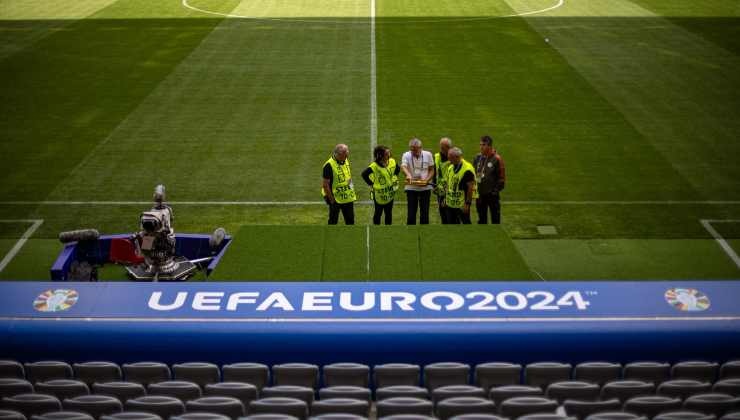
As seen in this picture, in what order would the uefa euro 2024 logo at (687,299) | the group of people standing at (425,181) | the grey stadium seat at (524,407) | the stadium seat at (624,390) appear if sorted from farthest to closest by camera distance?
1. the group of people standing at (425,181)
2. the uefa euro 2024 logo at (687,299)
3. the stadium seat at (624,390)
4. the grey stadium seat at (524,407)

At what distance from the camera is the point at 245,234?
1188 centimetres

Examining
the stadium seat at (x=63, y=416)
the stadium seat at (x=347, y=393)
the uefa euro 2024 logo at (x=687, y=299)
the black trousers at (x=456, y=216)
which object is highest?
the stadium seat at (x=63, y=416)

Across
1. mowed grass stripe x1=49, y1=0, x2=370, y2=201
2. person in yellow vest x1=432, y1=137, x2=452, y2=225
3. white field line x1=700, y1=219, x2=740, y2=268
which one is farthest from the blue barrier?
mowed grass stripe x1=49, y1=0, x2=370, y2=201

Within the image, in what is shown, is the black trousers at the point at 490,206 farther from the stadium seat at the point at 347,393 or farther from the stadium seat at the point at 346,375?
the stadium seat at the point at 347,393

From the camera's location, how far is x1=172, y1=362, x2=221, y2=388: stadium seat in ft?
26.8

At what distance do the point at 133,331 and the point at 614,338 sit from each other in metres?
5.43

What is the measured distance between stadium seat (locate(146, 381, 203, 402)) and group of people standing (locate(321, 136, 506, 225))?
236 inches

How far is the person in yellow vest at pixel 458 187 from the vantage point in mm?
12992

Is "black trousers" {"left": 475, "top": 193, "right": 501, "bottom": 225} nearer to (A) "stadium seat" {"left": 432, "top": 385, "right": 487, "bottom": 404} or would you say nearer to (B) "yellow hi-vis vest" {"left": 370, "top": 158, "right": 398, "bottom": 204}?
(B) "yellow hi-vis vest" {"left": 370, "top": 158, "right": 398, "bottom": 204}

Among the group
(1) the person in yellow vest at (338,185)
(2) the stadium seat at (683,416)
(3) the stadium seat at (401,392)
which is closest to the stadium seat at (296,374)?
(3) the stadium seat at (401,392)

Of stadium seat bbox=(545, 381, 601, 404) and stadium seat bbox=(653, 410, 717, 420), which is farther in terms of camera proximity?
stadium seat bbox=(545, 381, 601, 404)

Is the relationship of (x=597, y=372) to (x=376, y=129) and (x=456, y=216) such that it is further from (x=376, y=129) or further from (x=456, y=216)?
(x=376, y=129)

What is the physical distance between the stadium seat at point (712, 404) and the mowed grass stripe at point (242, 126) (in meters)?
10.2

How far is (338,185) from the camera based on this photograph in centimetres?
1333
